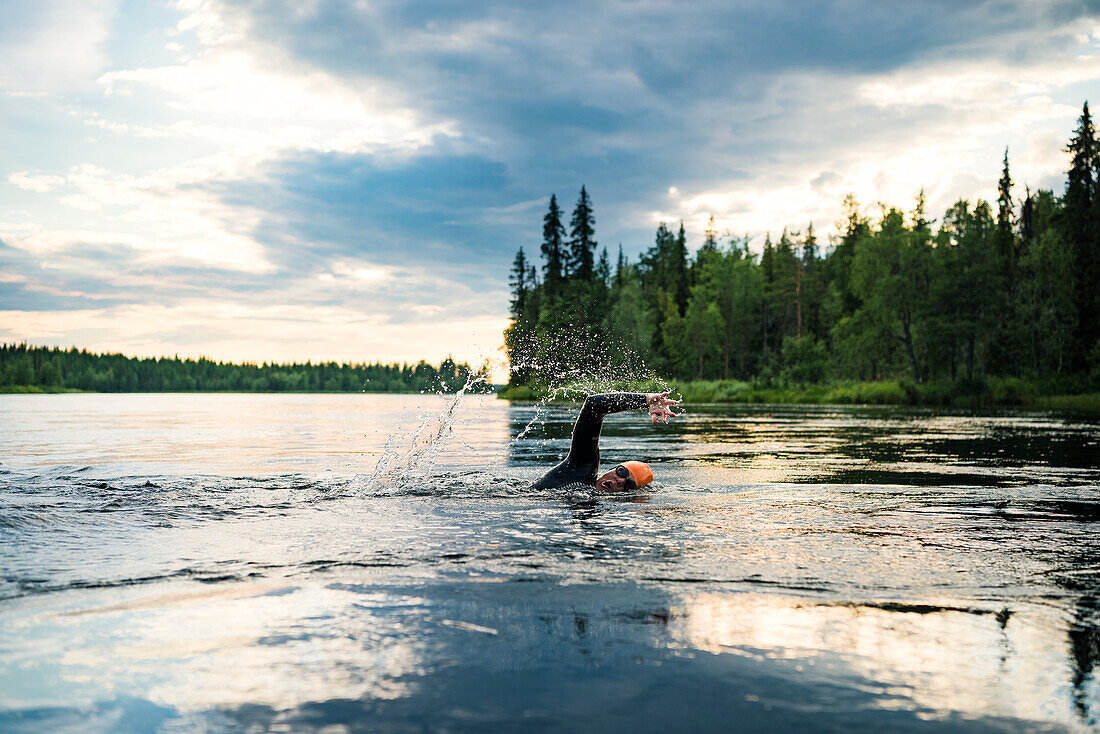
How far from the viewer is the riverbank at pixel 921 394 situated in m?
60.2

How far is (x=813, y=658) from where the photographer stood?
519 cm

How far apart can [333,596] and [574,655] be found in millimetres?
2716

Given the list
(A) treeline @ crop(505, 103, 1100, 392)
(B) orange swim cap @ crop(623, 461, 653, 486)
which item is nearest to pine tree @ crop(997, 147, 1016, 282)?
(A) treeline @ crop(505, 103, 1100, 392)

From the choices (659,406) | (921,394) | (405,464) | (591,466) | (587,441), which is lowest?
(405,464)

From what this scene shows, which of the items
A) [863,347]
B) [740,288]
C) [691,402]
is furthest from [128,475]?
[740,288]

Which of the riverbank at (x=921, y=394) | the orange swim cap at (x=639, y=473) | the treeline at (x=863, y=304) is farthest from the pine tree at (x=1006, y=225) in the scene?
the orange swim cap at (x=639, y=473)

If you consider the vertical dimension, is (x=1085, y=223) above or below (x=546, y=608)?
above

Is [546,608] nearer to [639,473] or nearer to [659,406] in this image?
[659,406]

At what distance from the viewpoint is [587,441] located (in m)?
13.6

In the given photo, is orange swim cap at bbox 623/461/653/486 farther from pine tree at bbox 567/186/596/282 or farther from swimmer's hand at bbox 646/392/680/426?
pine tree at bbox 567/186/596/282

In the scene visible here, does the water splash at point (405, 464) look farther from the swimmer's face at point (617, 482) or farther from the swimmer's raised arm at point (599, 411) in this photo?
the swimmer's face at point (617, 482)

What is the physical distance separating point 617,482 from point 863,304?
102 meters

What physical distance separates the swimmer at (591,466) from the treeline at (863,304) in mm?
34525

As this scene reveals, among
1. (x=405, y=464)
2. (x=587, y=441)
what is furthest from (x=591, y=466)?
(x=405, y=464)
